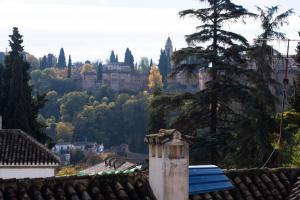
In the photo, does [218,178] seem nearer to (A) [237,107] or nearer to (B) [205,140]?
(B) [205,140]

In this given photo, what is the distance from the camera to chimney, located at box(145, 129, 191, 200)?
946 centimetres

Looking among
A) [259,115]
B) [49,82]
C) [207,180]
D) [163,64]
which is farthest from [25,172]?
[49,82]

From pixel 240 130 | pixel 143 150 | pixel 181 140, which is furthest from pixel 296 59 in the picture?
pixel 143 150

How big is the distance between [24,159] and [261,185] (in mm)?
12186

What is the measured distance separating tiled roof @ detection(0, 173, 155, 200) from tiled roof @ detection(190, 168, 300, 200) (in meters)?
0.93

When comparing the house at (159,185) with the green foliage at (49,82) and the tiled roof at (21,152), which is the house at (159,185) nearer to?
the tiled roof at (21,152)

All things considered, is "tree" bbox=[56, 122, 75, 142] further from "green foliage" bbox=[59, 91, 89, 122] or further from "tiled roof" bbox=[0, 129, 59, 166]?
"tiled roof" bbox=[0, 129, 59, 166]

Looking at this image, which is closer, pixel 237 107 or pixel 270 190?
pixel 270 190

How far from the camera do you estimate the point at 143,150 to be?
426 ft

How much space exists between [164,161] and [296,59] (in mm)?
19823

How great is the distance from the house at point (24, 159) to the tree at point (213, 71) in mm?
6925

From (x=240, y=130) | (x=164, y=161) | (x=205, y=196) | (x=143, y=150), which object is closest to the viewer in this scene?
(x=164, y=161)

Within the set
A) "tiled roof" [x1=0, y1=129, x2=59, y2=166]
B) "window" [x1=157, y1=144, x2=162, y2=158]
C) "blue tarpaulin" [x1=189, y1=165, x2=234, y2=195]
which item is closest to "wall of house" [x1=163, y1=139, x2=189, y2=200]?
"window" [x1=157, y1=144, x2=162, y2=158]

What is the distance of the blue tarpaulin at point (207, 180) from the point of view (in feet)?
34.3
